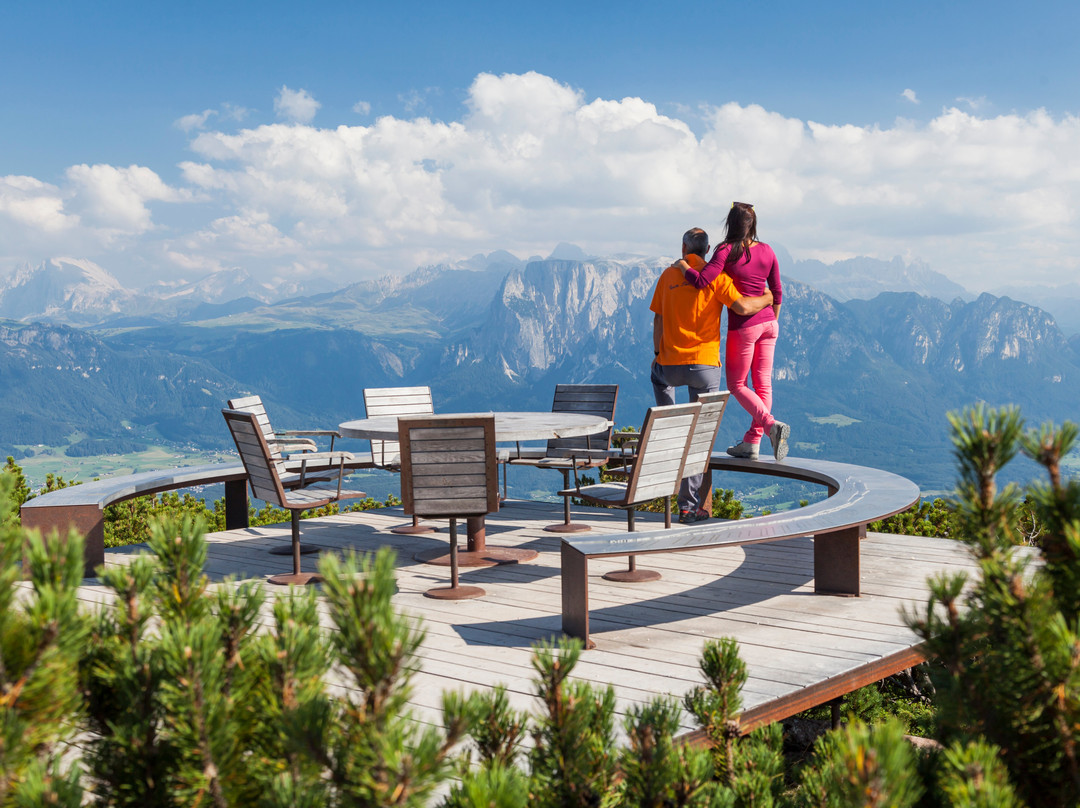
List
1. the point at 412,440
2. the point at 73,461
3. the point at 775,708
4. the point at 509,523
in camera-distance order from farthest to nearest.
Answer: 1. the point at 73,461
2. the point at 509,523
3. the point at 412,440
4. the point at 775,708

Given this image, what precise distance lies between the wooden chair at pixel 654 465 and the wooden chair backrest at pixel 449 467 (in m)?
0.79

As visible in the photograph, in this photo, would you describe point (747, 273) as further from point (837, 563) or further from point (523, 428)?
point (837, 563)

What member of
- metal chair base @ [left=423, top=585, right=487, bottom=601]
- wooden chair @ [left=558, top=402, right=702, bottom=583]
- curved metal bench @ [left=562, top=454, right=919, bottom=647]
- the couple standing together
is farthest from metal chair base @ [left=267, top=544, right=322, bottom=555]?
the couple standing together

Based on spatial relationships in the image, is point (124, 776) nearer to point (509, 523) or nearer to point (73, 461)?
point (509, 523)

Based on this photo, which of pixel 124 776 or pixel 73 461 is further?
pixel 73 461

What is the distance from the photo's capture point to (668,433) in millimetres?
5004

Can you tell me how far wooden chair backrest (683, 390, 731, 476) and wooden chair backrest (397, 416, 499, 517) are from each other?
52.2 inches

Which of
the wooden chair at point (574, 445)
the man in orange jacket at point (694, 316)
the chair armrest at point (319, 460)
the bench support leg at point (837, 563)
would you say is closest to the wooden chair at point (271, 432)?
the chair armrest at point (319, 460)

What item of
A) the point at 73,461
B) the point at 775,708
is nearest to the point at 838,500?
the point at 775,708

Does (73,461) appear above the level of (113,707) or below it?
below

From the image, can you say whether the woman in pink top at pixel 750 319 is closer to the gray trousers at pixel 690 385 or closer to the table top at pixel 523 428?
Result: the gray trousers at pixel 690 385

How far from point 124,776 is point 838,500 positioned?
4440 millimetres

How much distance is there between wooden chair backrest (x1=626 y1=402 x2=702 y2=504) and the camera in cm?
Answer: 482

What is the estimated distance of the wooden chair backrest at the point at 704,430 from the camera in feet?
17.5
